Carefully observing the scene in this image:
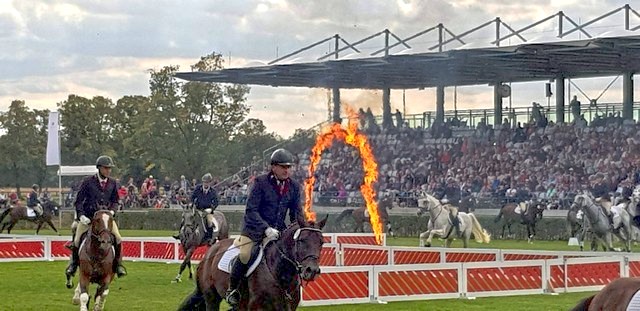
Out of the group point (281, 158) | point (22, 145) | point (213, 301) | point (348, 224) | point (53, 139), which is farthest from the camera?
point (22, 145)

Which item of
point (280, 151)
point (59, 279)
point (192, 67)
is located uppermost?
point (192, 67)

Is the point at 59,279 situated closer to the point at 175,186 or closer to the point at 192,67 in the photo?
the point at 175,186

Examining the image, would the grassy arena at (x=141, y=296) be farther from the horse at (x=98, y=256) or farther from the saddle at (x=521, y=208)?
the saddle at (x=521, y=208)

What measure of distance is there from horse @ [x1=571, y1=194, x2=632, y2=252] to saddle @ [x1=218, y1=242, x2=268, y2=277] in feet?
73.0

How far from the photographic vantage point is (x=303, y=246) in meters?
11.4

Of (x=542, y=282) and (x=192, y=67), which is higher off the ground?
(x=192, y=67)

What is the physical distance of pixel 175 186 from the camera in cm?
5938

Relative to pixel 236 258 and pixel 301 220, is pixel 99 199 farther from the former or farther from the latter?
pixel 301 220

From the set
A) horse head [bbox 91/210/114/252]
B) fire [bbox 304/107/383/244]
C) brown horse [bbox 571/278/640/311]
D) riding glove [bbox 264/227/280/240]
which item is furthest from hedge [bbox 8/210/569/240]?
brown horse [bbox 571/278/640/311]

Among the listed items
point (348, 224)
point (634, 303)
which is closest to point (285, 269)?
point (634, 303)

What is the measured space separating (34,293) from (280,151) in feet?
34.5

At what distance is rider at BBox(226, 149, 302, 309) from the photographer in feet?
40.0

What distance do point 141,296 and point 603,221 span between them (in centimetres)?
1730


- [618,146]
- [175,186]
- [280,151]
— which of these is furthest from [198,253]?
[175,186]
